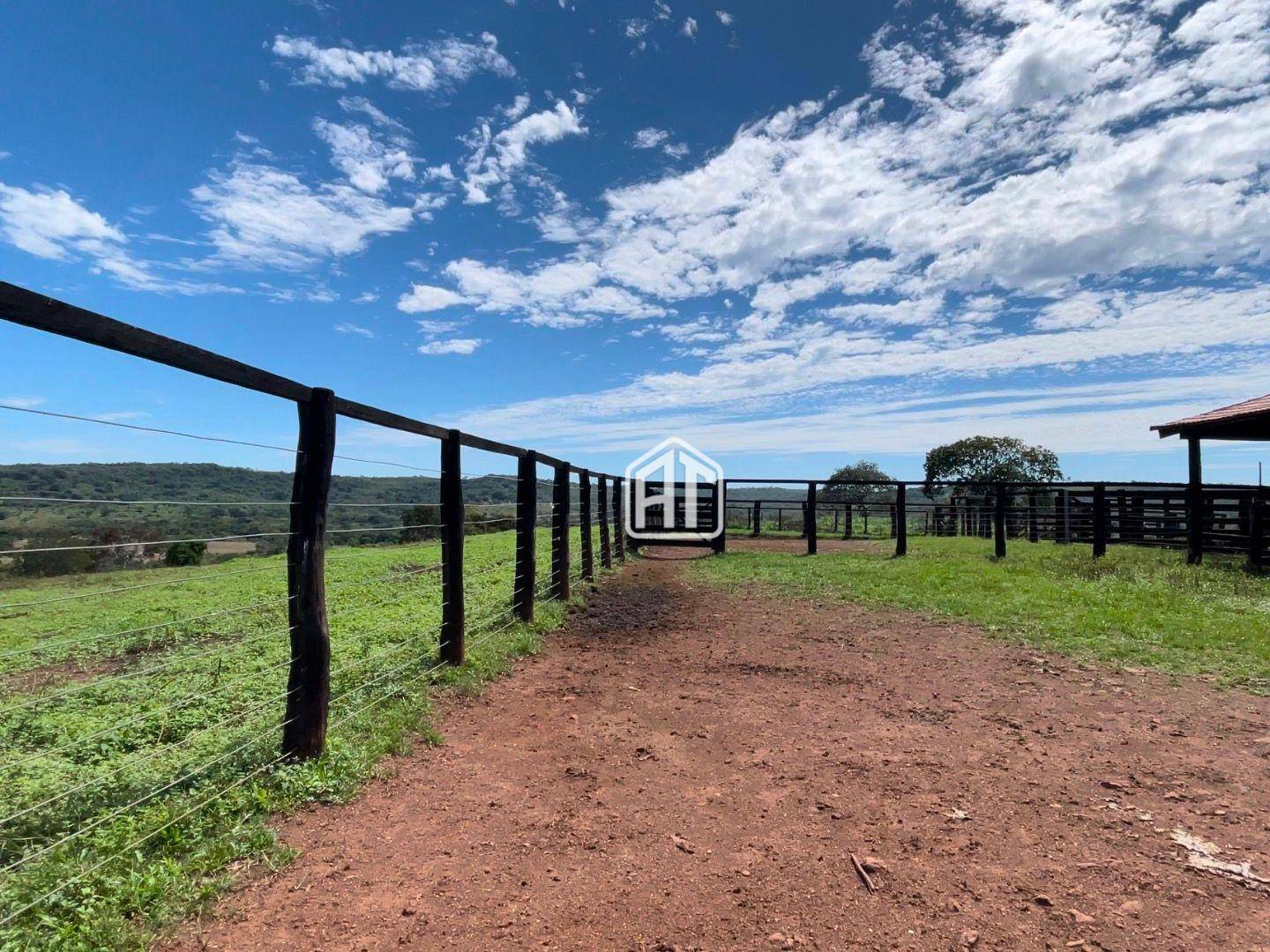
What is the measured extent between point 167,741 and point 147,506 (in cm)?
181

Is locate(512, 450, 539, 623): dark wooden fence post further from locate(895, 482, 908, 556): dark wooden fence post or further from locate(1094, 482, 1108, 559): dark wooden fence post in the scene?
locate(1094, 482, 1108, 559): dark wooden fence post

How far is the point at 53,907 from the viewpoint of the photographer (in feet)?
6.73

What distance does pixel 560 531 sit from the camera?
808 cm

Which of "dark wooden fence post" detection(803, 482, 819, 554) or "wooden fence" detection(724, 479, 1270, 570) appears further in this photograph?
"dark wooden fence post" detection(803, 482, 819, 554)

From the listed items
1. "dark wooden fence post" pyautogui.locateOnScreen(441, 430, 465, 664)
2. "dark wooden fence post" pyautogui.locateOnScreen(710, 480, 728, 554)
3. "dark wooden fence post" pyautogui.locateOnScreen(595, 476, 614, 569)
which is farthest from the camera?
"dark wooden fence post" pyautogui.locateOnScreen(710, 480, 728, 554)

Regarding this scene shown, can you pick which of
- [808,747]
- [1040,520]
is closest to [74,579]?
[808,747]

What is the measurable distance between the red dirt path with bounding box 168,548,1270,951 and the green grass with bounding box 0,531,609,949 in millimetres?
201

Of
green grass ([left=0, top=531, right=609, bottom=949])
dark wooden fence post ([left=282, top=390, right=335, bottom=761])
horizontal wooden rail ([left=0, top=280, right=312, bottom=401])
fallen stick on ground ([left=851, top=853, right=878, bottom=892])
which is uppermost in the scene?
horizontal wooden rail ([left=0, top=280, right=312, bottom=401])

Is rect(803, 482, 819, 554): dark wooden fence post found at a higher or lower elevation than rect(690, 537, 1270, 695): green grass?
higher

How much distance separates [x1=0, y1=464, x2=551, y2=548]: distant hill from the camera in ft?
7.68

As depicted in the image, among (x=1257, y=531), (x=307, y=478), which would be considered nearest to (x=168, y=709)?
(x=307, y=478)

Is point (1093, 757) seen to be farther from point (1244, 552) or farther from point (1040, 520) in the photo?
point (1040, 520)

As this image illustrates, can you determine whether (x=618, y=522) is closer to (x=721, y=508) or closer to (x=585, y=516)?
(x=721, y=508)

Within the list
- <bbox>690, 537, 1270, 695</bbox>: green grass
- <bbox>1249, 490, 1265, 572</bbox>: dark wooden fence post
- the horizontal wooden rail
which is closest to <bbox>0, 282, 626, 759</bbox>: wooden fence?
the horizontal wooden rail
